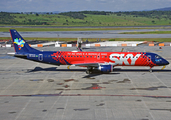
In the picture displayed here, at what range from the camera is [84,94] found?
93.2ft

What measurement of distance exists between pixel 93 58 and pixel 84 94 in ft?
42.1

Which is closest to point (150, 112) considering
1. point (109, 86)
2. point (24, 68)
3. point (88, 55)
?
point (109, 86)

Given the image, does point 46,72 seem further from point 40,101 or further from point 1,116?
point 1,116

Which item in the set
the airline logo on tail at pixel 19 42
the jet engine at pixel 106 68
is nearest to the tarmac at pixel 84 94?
the jet engine at pixel 106 68

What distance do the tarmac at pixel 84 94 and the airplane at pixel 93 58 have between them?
2.12m

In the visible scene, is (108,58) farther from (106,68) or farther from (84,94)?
(84,94)

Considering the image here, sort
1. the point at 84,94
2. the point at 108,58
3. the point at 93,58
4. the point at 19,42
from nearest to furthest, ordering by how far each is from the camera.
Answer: the point at 84,94 → the point at 108,58 → the point at 93,58 → the point at 19,42

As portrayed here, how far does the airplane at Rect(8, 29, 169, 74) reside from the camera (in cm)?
3925

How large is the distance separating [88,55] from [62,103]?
16.5 metres

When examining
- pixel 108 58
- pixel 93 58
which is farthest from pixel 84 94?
pixel 108 58

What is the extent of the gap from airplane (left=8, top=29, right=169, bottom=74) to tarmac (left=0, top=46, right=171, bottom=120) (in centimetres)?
212

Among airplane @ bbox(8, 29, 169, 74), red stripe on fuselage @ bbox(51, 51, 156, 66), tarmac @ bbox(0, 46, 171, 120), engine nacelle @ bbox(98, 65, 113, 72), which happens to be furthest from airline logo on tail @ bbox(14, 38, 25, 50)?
engine nacelle @ bbox(98, 65, 113, 72)

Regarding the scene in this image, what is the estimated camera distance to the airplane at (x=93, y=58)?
39.2m

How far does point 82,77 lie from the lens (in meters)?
37.5
